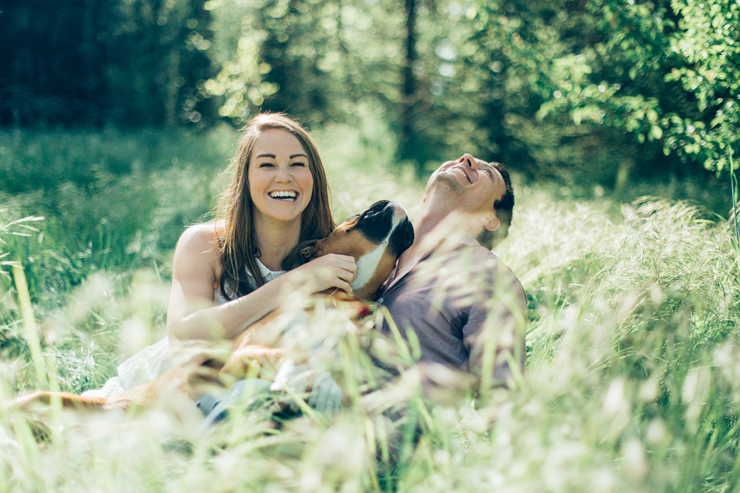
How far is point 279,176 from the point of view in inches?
89.1

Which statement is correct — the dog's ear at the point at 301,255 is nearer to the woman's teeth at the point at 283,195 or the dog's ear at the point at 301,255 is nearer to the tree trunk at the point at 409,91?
the woman's teeth at the point at 283,195

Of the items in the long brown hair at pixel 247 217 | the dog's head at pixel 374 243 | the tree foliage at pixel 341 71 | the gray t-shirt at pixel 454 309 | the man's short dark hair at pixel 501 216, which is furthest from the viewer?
the tree foliage at pixel 341 71

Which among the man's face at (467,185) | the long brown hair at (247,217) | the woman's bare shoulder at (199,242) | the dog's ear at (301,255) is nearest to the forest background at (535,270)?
the woman's bare shoulder at (199,242)

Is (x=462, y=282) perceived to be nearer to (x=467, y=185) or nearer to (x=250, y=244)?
(x=467, y=185)

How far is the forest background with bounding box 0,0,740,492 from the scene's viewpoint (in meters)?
1.13

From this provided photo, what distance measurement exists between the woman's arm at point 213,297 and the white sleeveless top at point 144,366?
0.47ft

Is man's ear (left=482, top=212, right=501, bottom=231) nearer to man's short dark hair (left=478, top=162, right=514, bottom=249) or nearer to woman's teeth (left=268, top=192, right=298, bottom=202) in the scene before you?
man's short dark hair (left=478, top=162, right=514, bottom=249)

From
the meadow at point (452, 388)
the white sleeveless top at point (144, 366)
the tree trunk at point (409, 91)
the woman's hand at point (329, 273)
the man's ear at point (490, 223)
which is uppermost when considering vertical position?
the tree trunk at point (409, 91)

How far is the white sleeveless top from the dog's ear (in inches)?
5.1

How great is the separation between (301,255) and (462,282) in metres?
0.82

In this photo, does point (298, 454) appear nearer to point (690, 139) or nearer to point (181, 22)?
point (690, 139)

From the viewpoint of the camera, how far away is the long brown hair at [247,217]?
2.31m

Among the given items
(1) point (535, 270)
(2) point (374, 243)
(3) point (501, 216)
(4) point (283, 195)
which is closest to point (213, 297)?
(4) point (283, 195)

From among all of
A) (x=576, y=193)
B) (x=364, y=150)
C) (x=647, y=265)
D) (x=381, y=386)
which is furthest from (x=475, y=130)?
(x=381, y=386)
